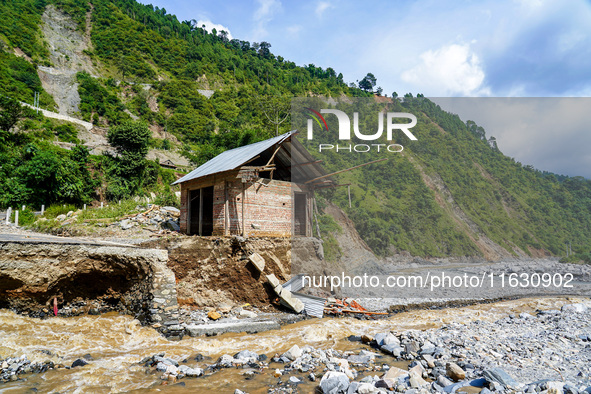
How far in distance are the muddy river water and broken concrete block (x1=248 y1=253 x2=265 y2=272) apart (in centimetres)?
212

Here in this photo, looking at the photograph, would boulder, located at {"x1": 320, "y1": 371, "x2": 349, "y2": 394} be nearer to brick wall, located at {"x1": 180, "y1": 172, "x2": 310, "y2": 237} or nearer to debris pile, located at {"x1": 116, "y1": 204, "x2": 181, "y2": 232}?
brick wall, located at {"x1": 180, "y1": 172, "x2": 310, "y2": 237}

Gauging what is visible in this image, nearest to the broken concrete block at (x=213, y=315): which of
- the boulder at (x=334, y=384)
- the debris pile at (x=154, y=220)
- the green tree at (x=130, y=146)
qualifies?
the boulder at (x=334, y=384)

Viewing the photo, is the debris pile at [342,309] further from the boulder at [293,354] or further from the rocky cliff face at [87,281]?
the rocky cliff face at [87,281]

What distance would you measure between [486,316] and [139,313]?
1155 centimetres

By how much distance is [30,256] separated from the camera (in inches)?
287

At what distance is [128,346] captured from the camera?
6582 millimetres

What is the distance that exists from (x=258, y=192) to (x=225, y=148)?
807 inches

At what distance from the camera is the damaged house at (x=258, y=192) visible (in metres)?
11.2

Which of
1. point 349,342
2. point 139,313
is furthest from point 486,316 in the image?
point 139,313

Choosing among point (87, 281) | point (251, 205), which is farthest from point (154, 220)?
point (87, 281)

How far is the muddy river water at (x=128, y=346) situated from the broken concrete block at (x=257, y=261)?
2.12 meters

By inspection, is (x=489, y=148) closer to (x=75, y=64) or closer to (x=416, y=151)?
(x=416, y=151)

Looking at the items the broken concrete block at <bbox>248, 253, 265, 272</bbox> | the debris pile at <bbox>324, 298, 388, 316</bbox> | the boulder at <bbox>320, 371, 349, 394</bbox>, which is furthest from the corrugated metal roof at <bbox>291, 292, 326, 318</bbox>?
the boulder at <bbox>320, 371, 349, 394</bbox>

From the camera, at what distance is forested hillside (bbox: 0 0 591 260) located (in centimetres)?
2830
